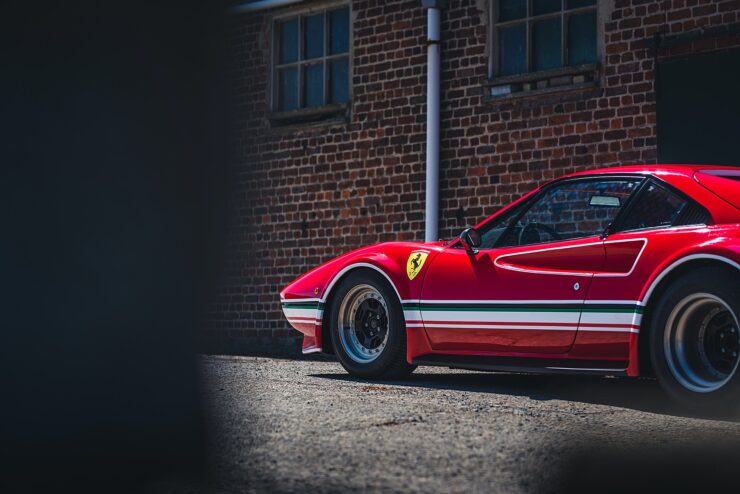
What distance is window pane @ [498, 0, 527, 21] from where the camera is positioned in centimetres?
1055

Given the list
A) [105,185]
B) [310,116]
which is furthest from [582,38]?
[105,185]

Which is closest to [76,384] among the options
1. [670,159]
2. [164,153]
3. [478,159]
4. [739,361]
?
[164,153]

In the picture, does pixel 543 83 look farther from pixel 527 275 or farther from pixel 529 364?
pixel 529 364

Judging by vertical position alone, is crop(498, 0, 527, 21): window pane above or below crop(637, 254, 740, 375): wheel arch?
above

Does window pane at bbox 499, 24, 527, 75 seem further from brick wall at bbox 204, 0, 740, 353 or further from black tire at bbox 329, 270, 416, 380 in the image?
black tire at bbox 329, 270, 416, 380

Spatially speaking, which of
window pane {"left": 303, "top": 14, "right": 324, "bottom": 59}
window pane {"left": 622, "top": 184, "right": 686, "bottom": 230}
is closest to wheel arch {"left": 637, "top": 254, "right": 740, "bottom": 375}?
window pane {"left": 622, "top": 184, "right": 686, "bottom": 230}

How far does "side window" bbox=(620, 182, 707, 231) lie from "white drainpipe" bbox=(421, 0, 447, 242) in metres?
4.78

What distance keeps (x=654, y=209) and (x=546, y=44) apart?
4.57m

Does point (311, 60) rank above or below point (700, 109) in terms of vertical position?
above

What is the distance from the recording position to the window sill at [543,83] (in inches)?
393

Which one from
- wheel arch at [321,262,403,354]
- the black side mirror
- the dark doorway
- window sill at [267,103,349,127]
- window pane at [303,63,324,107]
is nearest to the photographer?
the black side mirror

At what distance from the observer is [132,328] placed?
2.92 metres

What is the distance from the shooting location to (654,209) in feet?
19.9

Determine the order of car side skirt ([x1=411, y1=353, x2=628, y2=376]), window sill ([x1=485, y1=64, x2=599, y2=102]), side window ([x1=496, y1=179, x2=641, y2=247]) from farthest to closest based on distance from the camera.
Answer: window sill ([x1=485, y1=64, x2=599, y2=102]) → side window ([x1=496, y1=179, x2=641, y2=247]) → car side skirt ([x1=411, y1=353, x2=628, y2=376])
